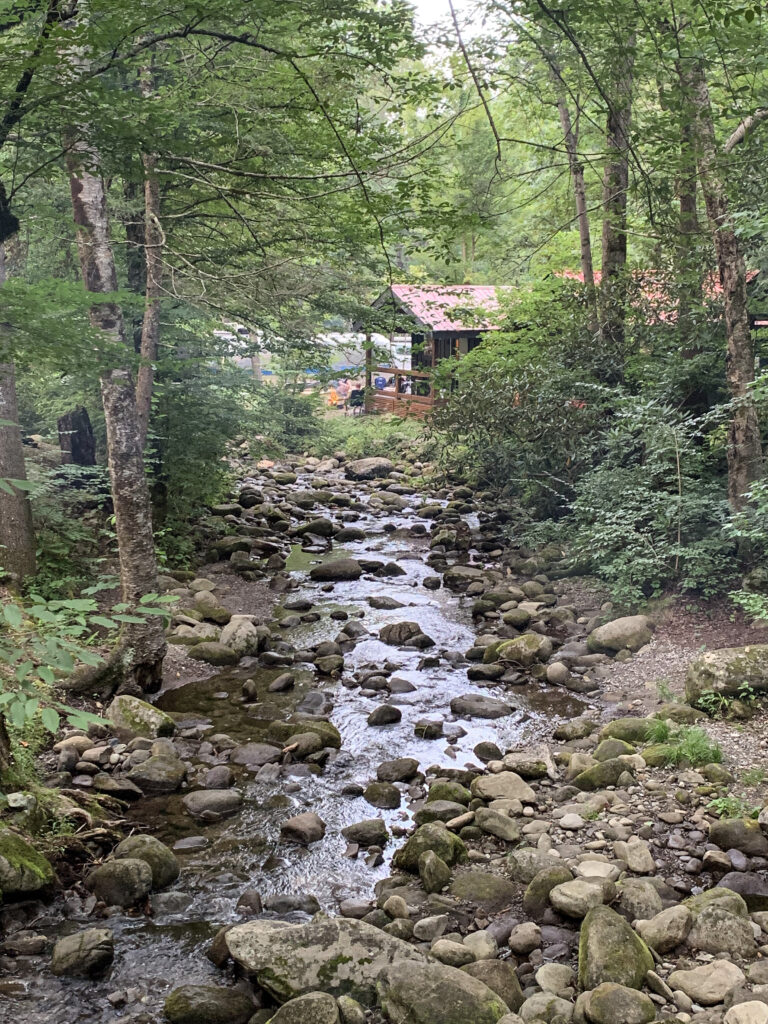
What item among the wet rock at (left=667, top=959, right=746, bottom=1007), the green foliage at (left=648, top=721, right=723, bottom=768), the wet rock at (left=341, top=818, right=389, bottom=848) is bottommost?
the wet rock at (left=341, top=818, right=389, bottom=848)

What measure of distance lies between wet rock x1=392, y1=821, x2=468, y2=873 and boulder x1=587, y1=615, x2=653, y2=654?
395cm

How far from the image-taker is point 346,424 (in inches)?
988

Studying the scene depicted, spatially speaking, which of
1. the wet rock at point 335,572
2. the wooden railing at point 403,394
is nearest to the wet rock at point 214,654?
the wet rock at point 335,572

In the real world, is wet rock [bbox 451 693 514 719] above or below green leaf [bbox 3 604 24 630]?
below

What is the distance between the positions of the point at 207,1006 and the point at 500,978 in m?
1.37

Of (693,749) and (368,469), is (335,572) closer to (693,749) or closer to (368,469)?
(693,749)

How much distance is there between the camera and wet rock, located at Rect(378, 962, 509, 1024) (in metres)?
3.38

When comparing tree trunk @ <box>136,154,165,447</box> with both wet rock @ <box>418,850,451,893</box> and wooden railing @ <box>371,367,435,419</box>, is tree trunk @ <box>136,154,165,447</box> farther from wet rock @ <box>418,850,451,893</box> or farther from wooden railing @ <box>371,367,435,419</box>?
wooden railing @ <box>371,367,435,419</box>

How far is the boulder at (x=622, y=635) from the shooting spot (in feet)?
27.5

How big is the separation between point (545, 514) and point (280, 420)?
4940 millimetres

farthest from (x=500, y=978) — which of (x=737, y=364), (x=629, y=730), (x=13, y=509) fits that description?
(x=13, y=509)

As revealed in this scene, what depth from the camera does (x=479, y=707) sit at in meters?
7.46

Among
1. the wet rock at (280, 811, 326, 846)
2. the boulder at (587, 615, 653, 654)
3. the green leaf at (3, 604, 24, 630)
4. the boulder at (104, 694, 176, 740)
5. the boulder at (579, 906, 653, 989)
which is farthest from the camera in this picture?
the boulder at (587, 615, 653, 654)

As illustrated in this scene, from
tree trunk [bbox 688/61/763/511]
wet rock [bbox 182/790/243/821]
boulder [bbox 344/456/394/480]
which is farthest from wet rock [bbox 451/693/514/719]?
boulder [bbox 344/456/394/480]
